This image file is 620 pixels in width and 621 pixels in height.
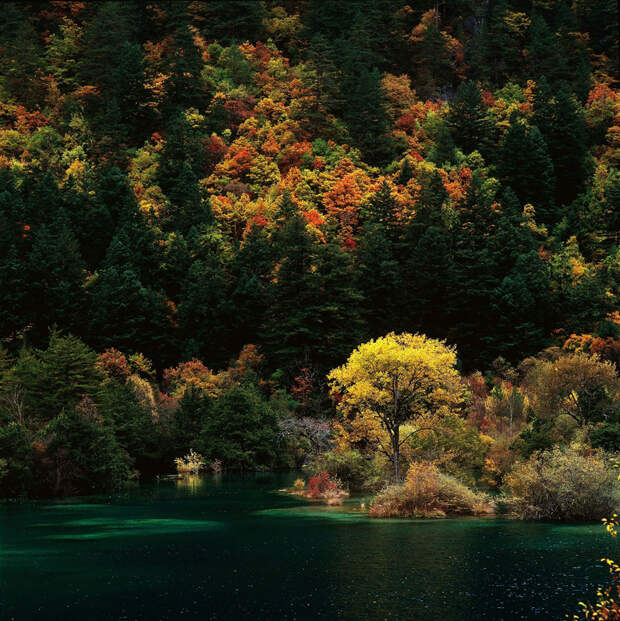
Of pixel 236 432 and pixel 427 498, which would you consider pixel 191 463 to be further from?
pixel 427 498

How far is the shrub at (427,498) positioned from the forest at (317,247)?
0.13m

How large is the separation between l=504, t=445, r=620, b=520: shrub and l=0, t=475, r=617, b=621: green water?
177 centimetres

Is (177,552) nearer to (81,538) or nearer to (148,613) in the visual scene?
(81,538)

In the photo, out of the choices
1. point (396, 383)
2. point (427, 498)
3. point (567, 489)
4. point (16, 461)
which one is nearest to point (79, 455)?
point (16, 461)

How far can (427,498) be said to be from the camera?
138 ft

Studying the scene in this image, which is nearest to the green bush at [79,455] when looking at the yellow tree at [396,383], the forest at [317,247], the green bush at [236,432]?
the forest at [317,247]

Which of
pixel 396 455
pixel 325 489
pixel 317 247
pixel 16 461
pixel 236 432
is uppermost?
pixel 317 247

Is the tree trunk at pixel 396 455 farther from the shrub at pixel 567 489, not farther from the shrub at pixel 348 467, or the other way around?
the shrub at pixel 348 467

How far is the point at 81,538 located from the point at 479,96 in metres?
91.5

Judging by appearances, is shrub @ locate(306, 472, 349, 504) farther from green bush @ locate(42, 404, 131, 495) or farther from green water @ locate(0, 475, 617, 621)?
green bush @ locate(42, 404, 131, 495)

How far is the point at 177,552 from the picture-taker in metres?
33.4

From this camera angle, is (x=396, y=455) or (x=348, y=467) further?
(x=348, y=467)

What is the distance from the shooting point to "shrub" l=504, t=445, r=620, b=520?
37.5 meters

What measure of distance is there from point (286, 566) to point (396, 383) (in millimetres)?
16999
